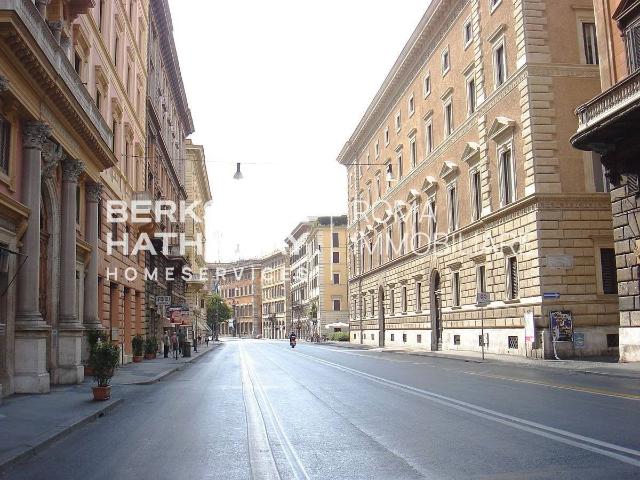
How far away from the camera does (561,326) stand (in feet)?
92.9

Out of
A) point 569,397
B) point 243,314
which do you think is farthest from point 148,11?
point 243,314

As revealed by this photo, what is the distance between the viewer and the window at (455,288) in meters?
40.5

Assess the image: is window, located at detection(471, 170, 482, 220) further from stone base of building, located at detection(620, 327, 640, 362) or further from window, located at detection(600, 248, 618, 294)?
stone base of building, located at detection(620, 327, 640, 362)

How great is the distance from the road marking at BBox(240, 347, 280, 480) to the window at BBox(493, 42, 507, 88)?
80.2 ft

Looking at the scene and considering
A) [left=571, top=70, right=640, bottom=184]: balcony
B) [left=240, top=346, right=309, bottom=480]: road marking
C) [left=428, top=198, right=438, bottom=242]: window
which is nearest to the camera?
[left=240, top=346, right=309, bottom=480]: road marking

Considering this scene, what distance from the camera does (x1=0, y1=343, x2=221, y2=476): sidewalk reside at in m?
8.85

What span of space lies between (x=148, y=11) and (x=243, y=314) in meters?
127

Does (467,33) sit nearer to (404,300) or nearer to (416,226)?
(416,226)

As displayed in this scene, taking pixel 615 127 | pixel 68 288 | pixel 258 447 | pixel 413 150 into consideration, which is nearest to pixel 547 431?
pixel 258 447

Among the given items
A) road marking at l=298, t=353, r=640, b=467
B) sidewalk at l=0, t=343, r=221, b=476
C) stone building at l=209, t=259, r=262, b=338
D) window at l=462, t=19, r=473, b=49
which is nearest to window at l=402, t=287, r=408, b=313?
window at l=462, t=19, r=473, b=49

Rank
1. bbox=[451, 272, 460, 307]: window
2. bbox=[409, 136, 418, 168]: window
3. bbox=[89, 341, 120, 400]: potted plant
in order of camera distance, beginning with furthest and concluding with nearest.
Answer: bbox=[409, 136, 418, 168]: window, bbox=[451, 272, 460, 307]: window, bbox=[89, 341, 120, 400]: potted plant

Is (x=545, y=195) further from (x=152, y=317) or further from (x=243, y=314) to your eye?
(x=243, y=314)

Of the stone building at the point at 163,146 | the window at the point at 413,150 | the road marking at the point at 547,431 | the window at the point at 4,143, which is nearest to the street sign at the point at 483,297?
the stone building at the point at 163,146

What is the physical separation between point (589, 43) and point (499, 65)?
4.56 m
